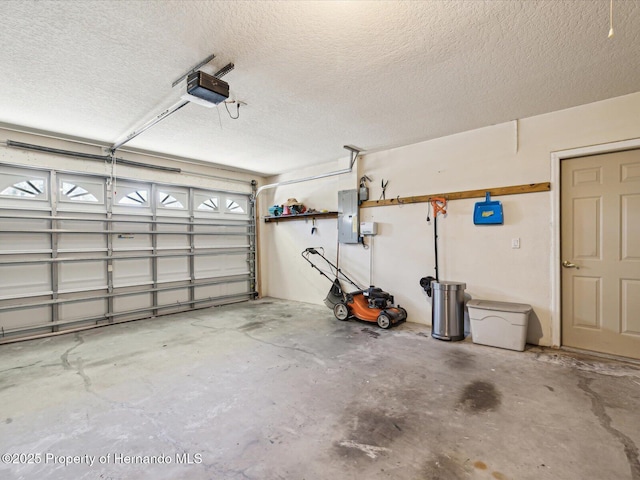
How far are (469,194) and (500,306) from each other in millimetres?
1448

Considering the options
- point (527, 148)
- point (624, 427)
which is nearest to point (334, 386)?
point (624, 427)

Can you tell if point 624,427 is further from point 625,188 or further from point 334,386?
point 625,188

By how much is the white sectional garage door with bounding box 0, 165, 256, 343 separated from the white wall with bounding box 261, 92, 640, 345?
7.77 feet

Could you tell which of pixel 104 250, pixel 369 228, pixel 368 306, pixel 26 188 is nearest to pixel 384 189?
pixel 369 228

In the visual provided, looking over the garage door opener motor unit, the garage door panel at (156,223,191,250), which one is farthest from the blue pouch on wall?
the garage door panel at (156,223,191,250)

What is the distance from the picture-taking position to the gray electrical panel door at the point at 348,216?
5.02m

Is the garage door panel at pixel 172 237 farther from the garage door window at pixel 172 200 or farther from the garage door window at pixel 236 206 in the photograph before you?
the garage door window at pixel 236 206

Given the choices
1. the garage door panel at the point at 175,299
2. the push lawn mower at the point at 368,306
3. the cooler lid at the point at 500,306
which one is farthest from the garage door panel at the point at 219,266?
the cooler lid at the point at 500,306

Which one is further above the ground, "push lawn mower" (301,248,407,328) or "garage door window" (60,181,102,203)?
"garage door window" (60,181,102,203)

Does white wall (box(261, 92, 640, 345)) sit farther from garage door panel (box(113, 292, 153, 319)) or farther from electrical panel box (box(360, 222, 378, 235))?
garage door panel (box(113, 292, 153, 319))

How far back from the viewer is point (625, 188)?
3.03m

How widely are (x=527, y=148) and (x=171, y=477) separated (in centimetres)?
441

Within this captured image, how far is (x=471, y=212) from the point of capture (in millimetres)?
3963

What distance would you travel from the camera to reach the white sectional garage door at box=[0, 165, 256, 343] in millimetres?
3920
